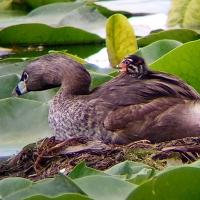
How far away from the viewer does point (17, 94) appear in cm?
647

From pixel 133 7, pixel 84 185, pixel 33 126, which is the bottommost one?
pixel 133 7

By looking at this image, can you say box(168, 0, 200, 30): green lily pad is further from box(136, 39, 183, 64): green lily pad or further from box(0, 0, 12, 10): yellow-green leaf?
box(0, 0, 12, 10): yellow-green leaf

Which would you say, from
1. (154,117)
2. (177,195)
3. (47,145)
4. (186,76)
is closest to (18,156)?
(47,145)

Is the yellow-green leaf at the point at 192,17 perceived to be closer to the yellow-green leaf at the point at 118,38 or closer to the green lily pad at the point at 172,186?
the yellow-green leaf at the point at 118,38

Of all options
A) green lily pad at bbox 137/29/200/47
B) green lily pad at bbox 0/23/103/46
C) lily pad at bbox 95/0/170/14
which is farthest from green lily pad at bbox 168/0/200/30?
lily pad at bbox 95/0/170/14

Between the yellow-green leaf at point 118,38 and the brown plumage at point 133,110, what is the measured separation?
878 mm

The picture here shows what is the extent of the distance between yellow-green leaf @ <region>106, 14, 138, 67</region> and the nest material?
4.71 ft

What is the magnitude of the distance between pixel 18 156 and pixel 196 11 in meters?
3.39

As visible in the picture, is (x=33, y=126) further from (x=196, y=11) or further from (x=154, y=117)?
(x=196, y=11)

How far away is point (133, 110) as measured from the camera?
5.90 m

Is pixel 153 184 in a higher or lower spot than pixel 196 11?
higher

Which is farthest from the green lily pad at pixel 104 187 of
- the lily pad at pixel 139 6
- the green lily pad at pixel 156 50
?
the lily pad at pixel 139 6

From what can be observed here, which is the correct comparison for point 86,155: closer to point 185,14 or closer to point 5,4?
point 185,14

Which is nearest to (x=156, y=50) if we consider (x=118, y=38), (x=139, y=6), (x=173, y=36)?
(x=118, y=38)
